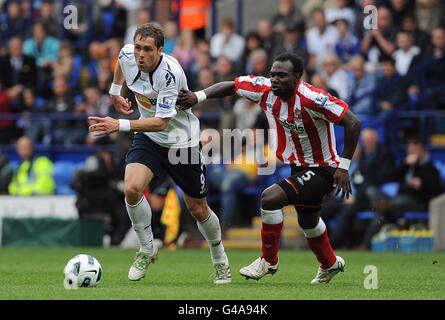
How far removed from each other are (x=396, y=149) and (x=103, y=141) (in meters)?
5.65

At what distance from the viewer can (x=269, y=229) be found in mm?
10391

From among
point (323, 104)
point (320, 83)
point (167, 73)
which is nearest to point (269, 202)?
point (323, 104)

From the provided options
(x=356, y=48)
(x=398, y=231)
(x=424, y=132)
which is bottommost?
(x=398, y=231)

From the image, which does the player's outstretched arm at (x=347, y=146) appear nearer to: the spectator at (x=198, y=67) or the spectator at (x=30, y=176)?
the spectator at (x=198, y=67)

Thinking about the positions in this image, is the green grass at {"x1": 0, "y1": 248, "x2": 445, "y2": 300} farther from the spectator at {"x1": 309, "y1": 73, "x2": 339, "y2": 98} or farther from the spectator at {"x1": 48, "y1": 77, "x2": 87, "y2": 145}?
the spectator at {"x1": 48, "y1": 77, "x2": 87, "y2": 145}

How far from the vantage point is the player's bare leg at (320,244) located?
10641 mm

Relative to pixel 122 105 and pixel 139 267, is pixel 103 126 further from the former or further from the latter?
pixel 139 267

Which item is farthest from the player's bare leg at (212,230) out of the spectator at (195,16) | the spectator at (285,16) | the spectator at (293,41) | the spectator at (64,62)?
the spectator at (195,16)

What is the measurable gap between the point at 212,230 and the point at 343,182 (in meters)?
1.50

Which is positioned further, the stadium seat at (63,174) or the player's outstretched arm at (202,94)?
the stadium seat at (63,174)

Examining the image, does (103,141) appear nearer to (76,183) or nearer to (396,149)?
(76,183)

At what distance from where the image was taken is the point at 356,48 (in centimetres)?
2080
